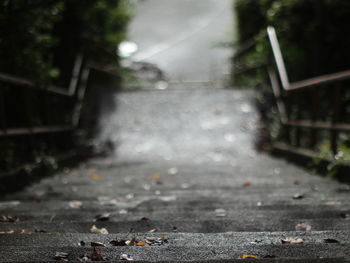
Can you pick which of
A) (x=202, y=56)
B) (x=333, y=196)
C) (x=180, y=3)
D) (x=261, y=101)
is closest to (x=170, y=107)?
(x=261, y=101)

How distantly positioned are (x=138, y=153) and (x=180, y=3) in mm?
18439

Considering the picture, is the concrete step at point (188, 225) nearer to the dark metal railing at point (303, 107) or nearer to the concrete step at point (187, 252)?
the concrete step at point (187, 252)

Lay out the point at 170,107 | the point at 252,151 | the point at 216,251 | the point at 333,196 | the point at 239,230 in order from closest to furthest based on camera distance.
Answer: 1. the point at 216,251
2. the point at 239,230
3. the point at 333,196
4. the point at 252,151
5. the point at 170,107

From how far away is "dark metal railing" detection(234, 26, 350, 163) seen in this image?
492 centimetres

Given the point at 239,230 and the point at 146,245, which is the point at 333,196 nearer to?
the point at 239,230

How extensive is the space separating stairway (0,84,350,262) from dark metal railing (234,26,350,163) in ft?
1.51

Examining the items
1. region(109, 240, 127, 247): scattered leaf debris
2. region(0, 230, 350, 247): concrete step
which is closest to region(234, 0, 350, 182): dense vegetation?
region(0, 230, 350, 247): concrete step

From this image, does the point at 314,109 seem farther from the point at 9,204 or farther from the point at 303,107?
the point at 9,204

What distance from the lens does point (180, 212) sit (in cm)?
319

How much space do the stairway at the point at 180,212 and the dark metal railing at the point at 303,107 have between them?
46cm

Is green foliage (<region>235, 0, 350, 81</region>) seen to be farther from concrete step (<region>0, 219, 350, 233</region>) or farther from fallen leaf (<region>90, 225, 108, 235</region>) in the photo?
fallen leaf (<region>90, 225, 108, 235</region>)

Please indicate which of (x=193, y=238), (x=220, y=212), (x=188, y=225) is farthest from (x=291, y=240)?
(x=220, y=212)

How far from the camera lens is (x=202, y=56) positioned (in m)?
23.6

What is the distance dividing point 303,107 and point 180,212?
697cm
